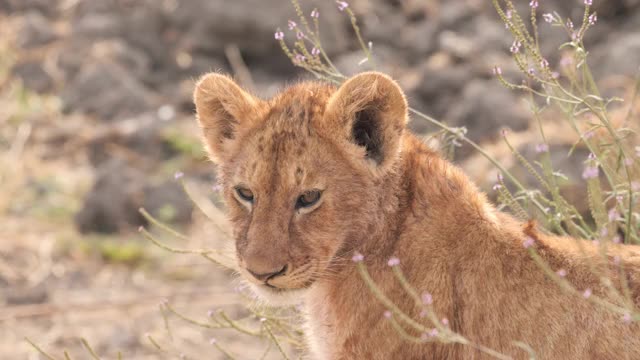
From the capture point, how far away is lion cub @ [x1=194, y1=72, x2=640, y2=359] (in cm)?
404

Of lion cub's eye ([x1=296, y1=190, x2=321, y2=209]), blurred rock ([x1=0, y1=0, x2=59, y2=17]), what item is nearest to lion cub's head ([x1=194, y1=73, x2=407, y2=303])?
lion cub's eye ([x1=296, y1=190, x2=321, y2=209])

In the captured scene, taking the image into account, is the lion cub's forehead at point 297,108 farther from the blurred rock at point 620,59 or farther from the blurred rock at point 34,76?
the blurred rock at point 34,76

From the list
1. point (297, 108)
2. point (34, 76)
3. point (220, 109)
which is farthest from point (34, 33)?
point (297, 108)

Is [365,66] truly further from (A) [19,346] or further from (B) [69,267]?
(A) [19,346]

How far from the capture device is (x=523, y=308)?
13.2 ft

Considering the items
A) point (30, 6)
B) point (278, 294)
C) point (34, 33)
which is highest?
point (278, 294)

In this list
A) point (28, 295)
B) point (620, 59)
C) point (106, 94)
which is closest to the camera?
point (28, 295)

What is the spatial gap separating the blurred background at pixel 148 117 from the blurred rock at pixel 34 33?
25mm

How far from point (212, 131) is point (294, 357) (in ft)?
Answer: 8.36

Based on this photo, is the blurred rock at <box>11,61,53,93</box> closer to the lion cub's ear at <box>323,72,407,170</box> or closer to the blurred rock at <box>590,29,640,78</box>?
the blurred rock at <box>590,29,640,78</box>

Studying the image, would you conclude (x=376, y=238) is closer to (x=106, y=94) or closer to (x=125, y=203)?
(x=125, y=203)

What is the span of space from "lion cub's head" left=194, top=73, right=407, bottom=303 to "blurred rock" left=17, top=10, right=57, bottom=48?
947 cm

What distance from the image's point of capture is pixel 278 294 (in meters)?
4.27

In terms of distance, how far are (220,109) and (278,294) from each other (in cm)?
91
